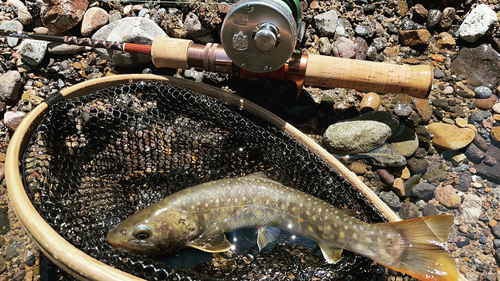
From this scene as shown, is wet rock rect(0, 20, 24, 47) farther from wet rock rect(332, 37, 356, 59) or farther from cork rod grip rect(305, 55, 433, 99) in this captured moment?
wet rock rect(332, 37, 356, 59)

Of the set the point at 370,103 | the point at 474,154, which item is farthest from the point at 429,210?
the point at 370,103

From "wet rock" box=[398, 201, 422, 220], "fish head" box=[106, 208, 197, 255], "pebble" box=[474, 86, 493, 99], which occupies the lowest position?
"wet rock" box=[398, 201, 422, 220]

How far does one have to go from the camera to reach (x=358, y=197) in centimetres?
308

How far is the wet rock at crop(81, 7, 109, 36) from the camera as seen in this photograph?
4.23m

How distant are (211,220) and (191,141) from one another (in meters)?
0.83

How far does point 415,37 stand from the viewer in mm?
4559

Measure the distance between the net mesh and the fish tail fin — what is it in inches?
16.7

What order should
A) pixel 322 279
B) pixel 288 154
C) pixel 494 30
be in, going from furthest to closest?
pixel 494 30, pixel 288 154, pixel 322 279

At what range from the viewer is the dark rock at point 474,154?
4000 millimetres

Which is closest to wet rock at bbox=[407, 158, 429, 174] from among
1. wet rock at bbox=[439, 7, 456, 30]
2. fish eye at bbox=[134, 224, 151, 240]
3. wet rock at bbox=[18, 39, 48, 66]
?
wet rock at bbox=[439, 7, 456, 30]

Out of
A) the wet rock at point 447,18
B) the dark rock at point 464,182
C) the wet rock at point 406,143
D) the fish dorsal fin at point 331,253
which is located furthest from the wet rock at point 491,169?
the fish dorsal fin at point 331,253

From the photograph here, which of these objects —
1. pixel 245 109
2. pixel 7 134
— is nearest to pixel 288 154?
pixel 245 109

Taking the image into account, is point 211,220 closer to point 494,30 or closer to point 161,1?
point 161,1

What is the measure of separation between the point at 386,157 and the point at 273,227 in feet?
5.08
